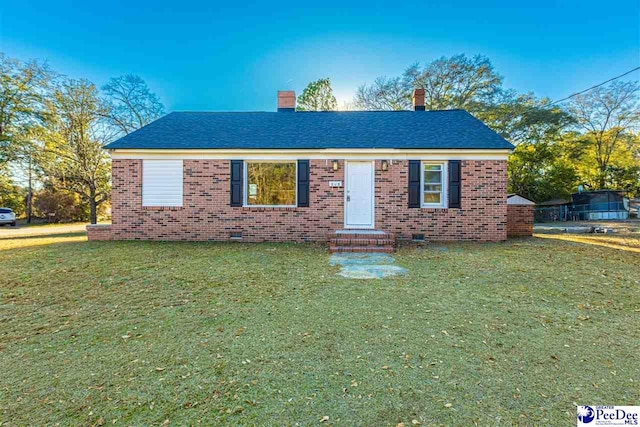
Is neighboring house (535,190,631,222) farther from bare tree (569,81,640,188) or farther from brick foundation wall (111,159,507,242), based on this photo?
brick foundation wall (111,159,507,242)

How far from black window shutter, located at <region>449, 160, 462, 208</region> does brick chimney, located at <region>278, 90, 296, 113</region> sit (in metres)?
7.43

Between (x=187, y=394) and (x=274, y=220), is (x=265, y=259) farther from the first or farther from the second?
(x=187, y=394)

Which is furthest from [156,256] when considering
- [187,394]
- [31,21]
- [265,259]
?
[31,21]

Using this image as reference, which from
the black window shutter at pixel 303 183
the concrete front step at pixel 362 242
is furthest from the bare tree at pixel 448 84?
the concrete front step at pixel 362 242

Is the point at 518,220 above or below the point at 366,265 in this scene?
above

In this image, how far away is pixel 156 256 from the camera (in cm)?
727

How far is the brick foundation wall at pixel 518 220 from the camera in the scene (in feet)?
33.9

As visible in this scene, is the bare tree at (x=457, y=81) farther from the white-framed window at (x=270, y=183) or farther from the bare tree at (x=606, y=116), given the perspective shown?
the white-framed window at (x=270, y=183)

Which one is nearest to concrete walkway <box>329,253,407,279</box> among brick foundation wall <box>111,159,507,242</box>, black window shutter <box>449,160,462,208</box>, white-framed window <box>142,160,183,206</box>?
brick foundation wall <box>111,159,507,242</box>

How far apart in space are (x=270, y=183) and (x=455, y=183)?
19.9ft

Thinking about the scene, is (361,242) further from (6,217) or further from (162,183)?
(6,217)

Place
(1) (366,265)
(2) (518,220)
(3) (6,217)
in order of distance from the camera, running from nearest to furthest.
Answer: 1. (1) (366,265)
2. (2) (518,220)
3. (3) (6,217)

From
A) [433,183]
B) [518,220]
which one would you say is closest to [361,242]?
[433,183]

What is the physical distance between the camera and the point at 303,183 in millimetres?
9609
